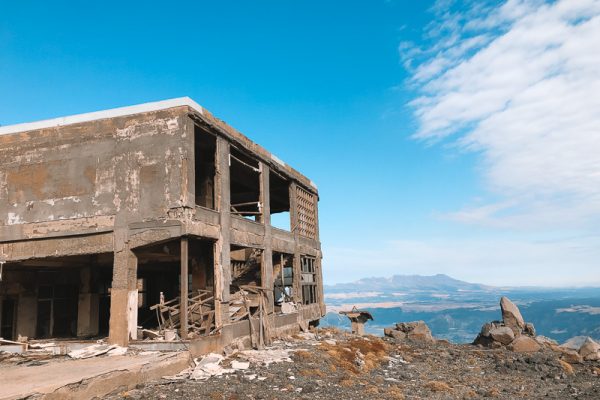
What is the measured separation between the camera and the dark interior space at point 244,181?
64.8ft

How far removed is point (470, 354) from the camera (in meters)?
21.8

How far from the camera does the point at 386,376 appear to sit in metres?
15.3

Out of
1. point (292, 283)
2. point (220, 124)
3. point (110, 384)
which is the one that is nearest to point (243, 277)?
point (292, 283)

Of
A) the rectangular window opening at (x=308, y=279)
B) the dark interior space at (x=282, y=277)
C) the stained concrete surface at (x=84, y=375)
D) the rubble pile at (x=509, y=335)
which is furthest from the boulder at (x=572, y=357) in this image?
the stained concrete surface at (x=84, y=375)

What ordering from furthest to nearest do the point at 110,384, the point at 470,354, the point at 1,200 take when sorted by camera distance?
the point at 470,354 < the point at 1,200 < the point at 110,384

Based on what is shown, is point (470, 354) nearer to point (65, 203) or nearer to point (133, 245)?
point (133, 245)

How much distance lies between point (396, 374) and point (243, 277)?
947 cm

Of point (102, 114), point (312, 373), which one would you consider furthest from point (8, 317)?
point (312, 373)

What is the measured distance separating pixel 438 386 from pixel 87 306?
1477 cm

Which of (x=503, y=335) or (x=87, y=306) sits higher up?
(x=87, y=306)

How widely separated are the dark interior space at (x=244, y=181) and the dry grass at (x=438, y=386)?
9.57 meters

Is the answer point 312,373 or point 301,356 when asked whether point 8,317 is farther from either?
point 312,373

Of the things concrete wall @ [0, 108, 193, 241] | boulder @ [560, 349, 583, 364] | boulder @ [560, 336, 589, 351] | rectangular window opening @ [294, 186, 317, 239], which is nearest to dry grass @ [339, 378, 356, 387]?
concrete wall @ [0, 108, 193, 241]

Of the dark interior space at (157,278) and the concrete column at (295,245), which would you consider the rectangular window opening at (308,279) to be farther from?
the dark interior space at (157,278)
